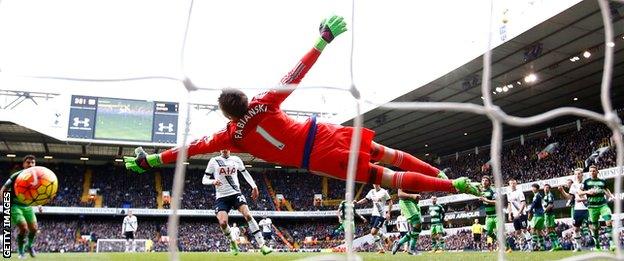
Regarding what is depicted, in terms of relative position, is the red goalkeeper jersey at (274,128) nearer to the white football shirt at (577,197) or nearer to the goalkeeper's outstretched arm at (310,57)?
the goalkeeper's outstretched arm at (310,57)

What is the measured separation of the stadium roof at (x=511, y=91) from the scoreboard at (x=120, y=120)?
336cm

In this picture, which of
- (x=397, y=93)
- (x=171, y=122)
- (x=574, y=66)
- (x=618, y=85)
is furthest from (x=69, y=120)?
(x=618, y=85)

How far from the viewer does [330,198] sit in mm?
37188

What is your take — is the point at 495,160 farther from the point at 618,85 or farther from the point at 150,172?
the point at 150,172

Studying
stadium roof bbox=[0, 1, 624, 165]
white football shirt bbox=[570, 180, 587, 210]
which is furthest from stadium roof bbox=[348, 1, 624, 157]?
white football shirt bbox=[570, 180, 587, 210]

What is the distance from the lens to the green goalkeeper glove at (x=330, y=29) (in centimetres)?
384

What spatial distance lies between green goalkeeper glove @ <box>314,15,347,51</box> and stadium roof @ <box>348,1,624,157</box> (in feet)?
38.6

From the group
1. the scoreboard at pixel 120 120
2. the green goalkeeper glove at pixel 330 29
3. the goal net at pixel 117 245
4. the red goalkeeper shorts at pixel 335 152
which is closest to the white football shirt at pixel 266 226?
the scoreboard at pixel 120 120

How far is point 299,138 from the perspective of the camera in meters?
4.07

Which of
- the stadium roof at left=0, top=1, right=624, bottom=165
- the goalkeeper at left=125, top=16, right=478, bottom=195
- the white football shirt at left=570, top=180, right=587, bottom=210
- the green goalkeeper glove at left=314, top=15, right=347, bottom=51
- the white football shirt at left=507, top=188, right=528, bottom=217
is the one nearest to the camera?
the green goalkeeper glove at left=314, top=15, right=347, bottom=51

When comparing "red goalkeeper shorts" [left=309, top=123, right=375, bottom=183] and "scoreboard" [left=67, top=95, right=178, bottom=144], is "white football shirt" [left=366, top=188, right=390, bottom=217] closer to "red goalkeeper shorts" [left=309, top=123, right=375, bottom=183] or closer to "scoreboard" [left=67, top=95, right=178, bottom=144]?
"red goalkeeper shorts" [left=309, top=123, right=375, bottom=183]

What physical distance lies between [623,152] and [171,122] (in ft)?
82.4

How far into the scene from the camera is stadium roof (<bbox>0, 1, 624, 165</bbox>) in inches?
616

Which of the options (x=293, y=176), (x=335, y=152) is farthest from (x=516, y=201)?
(x=293, y=176)
